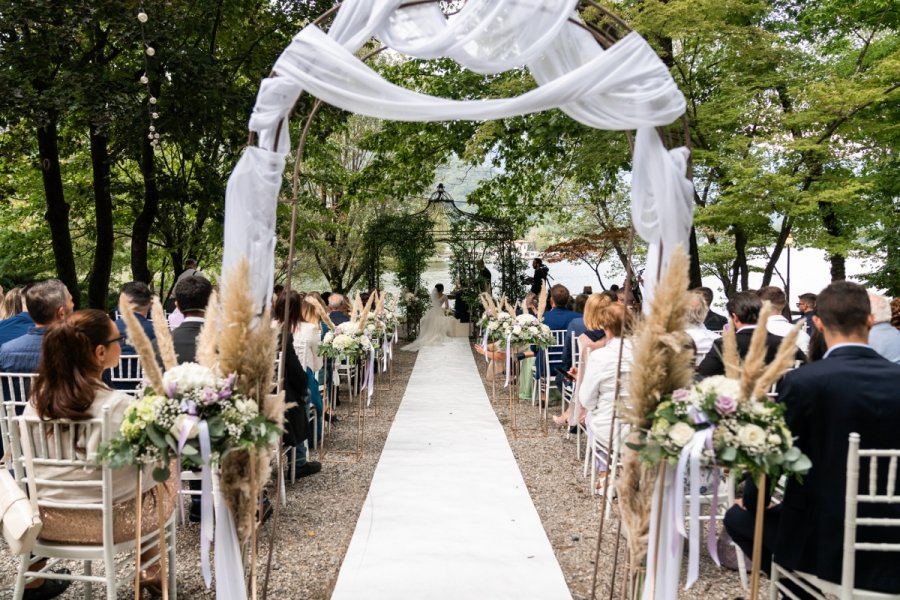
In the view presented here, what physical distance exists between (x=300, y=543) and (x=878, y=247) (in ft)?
39.5

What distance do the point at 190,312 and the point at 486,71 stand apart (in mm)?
2536

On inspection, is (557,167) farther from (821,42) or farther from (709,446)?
(709,446)

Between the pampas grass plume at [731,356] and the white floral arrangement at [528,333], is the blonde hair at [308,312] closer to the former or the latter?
the white floral arrangement at [528,333]

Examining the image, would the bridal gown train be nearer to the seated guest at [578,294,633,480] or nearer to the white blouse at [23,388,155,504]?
the seated guest at [578,294,633,480]

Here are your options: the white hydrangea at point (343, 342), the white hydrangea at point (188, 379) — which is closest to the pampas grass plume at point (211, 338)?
the white hydrangea at point (188, 379)

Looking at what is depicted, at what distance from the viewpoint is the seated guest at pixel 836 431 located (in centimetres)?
236

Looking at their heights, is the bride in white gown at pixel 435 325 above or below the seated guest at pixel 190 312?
below

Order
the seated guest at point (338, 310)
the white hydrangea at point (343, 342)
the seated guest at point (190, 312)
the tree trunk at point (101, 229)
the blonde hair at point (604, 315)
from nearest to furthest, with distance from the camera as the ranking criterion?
the seated guest at point (190, 312) → the blonde hair at point (604, 315) → the white hydrangea at point (343, 342) → the seated guest at point (338, 310) → the tree trunk at point (101, 229)

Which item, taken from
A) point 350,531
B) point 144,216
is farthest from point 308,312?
point 144,216

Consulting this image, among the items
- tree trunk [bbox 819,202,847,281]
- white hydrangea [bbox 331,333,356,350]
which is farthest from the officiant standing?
white hydrangea [bbox 331,333,356,350]

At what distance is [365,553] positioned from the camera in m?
3.92

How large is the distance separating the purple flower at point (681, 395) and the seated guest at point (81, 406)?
7.26ft

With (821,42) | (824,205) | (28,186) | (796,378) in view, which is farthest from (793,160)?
(28,186)

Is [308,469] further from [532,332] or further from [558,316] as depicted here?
[558,316]
